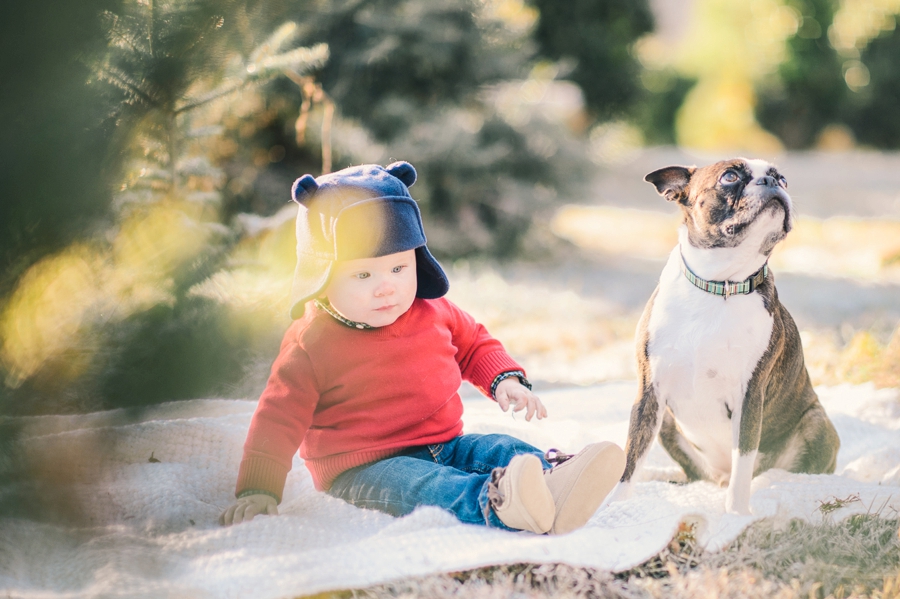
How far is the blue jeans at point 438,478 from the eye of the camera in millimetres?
1896

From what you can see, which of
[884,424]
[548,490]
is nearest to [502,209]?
[884,424]

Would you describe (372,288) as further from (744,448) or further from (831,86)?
(831,86)

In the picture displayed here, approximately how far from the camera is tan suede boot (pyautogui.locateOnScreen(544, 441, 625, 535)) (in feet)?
5.86

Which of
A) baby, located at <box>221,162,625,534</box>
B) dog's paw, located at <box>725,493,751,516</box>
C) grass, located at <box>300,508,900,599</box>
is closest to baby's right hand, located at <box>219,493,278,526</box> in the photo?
baby, located at <box>221,162,625,534</box>

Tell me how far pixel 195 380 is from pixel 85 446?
752 mm

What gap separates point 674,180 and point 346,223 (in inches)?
38.8

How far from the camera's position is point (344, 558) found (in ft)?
5.48

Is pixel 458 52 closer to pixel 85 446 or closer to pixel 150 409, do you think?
pixel 150 409

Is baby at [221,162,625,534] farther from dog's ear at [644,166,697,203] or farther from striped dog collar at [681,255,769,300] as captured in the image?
dog's ear at [644,166,697,203]

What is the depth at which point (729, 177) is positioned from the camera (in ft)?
6.89

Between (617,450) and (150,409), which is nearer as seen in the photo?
(617,450)

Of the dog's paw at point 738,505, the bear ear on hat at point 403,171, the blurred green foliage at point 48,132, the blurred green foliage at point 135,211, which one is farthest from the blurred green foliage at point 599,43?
the blurred green foliage at point 48,132

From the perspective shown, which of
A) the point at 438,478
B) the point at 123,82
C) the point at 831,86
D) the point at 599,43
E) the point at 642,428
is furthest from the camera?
the point at 831,86

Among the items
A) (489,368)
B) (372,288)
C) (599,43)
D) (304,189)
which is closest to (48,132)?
(304,189)
